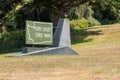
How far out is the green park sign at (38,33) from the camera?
22.9 m

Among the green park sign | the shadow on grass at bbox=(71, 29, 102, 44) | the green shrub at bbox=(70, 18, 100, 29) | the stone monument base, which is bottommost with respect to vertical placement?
the green shrub at bbox=(70, 18, 100, 29)

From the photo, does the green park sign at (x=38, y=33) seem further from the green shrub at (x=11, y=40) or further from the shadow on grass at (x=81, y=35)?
the green shrub at (x=11, y=40)

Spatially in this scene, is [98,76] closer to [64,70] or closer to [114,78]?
[114,78]

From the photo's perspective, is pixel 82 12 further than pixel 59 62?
Yes

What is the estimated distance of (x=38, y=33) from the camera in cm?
2323

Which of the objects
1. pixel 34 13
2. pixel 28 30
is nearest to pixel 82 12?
pixel 34 13

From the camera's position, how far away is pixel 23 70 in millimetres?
15586

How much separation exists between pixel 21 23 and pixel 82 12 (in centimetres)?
832

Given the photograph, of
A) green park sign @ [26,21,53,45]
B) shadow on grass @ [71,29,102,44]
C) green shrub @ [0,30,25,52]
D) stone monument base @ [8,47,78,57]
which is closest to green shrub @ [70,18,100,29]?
shadow on grass @ [71,29,102,44]

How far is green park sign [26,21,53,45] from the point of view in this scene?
22.9 m

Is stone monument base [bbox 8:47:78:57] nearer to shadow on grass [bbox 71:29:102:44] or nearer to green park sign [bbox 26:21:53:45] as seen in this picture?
green park sign [bbox 26:21:53:45]

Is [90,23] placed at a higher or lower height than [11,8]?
lower

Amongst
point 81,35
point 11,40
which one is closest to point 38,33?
point 11,40

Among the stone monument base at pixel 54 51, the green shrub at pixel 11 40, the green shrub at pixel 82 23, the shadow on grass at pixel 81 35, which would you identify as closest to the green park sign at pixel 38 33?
the stone monument base at pixel 54 51
